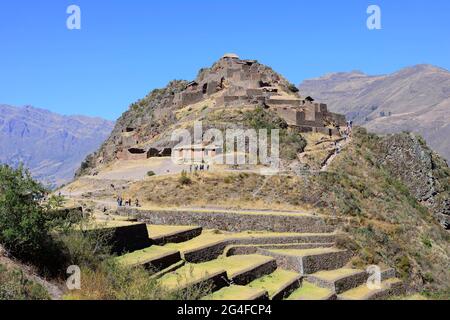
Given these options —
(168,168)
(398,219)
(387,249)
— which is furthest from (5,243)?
(398,219)

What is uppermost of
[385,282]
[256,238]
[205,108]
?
[205,108]

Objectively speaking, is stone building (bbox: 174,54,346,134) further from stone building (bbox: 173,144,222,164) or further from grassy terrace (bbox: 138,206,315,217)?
grassy terrace (bbox: 138,206,315,217)

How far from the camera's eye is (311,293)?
2436 cm

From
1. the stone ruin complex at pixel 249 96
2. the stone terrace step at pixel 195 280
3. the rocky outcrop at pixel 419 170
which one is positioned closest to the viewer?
the stone terrace step at pixel 195 280

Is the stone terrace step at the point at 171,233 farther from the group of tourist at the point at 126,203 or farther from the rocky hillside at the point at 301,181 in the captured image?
the group of tourist at the point at 126,203

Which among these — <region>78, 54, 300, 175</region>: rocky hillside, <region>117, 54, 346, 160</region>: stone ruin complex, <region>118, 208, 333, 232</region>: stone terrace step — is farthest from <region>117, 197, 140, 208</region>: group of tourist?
<region>78, 54, 300, 175</region>: rocky hillside

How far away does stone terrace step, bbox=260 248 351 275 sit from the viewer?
2675 centimetres

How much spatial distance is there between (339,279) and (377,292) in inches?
94.6

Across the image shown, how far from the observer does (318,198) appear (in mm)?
37781

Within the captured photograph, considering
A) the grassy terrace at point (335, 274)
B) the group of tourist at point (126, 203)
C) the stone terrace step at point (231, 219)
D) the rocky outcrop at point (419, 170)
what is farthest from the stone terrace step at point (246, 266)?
the rocky outcrop at point (419, 170)

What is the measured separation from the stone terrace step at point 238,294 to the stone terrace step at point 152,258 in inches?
104

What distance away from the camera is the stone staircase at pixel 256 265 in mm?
20856
